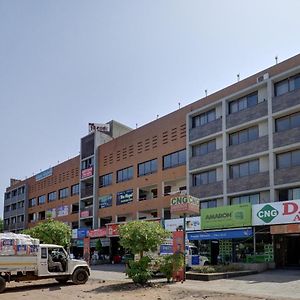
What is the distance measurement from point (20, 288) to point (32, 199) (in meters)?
64.1

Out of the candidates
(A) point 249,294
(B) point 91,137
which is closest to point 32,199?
(B) point 91,137

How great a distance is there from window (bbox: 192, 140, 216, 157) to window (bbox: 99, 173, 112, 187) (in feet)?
56.3

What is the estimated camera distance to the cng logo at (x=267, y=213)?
111ft

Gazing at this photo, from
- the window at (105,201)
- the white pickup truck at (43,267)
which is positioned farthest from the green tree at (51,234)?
the window at (105,201)

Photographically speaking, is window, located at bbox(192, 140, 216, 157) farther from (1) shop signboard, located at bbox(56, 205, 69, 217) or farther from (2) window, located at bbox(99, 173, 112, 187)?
(1) shop signboard, located at bbox(56, 205, 69, 217)

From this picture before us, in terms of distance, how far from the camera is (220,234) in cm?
3775

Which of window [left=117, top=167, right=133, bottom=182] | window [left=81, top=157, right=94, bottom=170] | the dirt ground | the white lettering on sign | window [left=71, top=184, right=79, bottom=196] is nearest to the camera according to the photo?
the dirt ground

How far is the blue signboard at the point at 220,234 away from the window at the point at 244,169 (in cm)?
552

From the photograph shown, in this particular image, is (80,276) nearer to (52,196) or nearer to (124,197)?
(124,197)

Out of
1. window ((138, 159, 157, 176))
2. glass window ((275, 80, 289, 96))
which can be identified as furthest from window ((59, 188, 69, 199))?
glass window ((275, 80, 289, 96))

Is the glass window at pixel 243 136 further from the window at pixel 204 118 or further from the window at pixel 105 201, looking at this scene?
the window at pixel 105 201

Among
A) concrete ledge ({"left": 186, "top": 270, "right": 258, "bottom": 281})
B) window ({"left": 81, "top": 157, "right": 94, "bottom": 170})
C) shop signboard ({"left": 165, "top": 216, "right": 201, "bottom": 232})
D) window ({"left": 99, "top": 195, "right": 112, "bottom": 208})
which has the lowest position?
concrete ledge ({"left": 186, "top": 270, "right": 258, "bottom": 281})

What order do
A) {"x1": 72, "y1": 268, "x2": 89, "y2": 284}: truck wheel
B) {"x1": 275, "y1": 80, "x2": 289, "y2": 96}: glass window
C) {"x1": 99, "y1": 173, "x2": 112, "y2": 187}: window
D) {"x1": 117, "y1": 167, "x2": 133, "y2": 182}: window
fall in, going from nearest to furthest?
{"x1": 72, "y1": 268, "x2": 89, "y2": 284}: truck wheel
{"x1": 275, "y1": 80, "x2": 289, "y2": 96}: glass window
{"x1": 117, "y1": 167, "x2": 133, "y2": 182}: window
{"x1": 99, "y1": 173, "x2": 112, "y2": 187}: window

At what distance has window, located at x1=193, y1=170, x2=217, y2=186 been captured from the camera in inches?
1730
